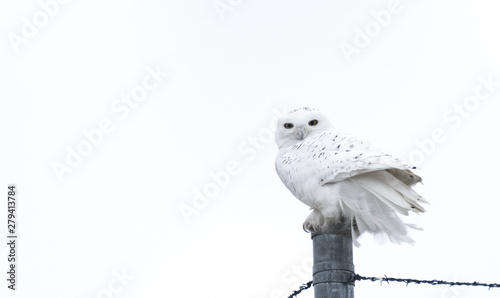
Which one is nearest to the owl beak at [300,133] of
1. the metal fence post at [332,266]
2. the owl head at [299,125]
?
the owl head at [299,125]

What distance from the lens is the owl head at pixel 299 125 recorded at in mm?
5754

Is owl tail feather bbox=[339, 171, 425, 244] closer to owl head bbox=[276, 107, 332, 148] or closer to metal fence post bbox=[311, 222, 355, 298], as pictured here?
metal fence post bbox=[311, 222, 355, 298]

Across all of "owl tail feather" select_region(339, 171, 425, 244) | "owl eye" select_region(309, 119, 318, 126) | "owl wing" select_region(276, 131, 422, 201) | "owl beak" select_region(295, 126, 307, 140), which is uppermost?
"owl eye" select_region(309, 119, 318, 126)

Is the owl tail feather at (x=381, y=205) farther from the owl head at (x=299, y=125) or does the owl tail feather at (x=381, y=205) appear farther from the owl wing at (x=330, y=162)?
the owl head at (x=299, y=125)

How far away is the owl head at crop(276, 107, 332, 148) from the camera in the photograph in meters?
5.75

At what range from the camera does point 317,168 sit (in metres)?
5.02

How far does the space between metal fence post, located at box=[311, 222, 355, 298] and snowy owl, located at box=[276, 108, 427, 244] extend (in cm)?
26

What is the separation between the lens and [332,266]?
13.9ft

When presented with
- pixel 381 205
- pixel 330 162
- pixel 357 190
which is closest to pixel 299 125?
pixel 330 162

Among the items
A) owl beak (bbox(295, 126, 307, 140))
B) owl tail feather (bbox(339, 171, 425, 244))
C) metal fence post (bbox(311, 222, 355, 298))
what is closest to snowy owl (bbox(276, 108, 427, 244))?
owl tail feather (bbox(339, 171, 425, 244))

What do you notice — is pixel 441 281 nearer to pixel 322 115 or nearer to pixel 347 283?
pixel 347 283

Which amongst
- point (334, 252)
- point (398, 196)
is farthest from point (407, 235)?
point (334, 252)

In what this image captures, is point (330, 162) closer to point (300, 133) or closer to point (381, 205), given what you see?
point (381, 205)

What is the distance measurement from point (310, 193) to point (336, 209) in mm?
273
